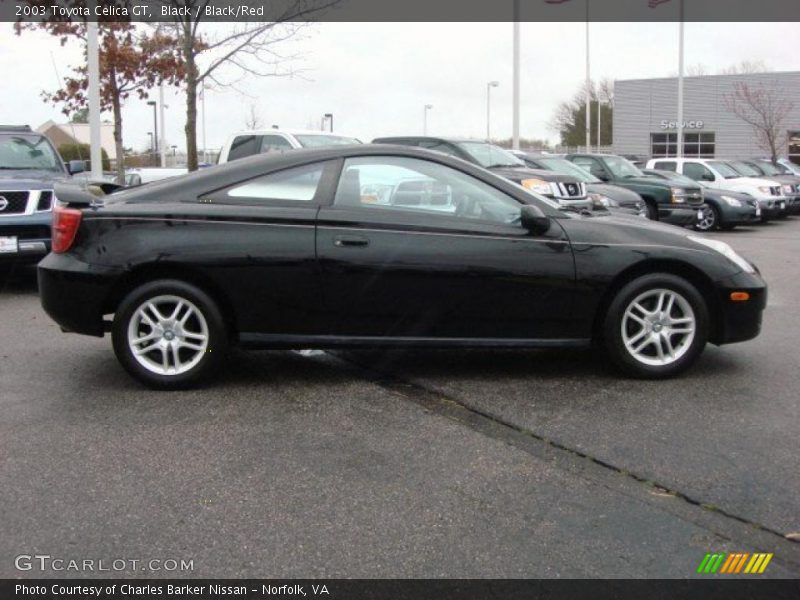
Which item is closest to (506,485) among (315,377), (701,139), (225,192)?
(315,377)

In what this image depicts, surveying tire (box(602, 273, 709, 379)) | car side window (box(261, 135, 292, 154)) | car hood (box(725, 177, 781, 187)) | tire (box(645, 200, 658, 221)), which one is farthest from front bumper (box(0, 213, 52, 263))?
car hood (box(725, 177, 781, 187))

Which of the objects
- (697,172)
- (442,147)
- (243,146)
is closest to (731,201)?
(697,172)

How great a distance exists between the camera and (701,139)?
175 feet

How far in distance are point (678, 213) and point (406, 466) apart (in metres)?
14.1

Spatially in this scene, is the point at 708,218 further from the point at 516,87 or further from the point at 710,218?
the point at 516,87

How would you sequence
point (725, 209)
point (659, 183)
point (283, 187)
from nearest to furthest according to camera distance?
1. point (283, 187)
2. point (659, 183)
3. point (725, 209)

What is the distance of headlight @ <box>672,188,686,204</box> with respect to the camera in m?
16.6

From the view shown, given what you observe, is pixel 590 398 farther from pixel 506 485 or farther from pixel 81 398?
pixel 81 398

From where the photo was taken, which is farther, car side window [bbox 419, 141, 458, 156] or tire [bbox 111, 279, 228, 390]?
car side window [bbox 419, 141, 458, 156]

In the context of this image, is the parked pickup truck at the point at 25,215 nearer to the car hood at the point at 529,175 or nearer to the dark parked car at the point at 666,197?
the car hood at the point at 529,175

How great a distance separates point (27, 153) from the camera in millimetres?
10758

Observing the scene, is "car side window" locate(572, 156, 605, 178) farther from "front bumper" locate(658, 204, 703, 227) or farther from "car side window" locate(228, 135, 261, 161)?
"car side window" locate(228, 135, 261, 161)
